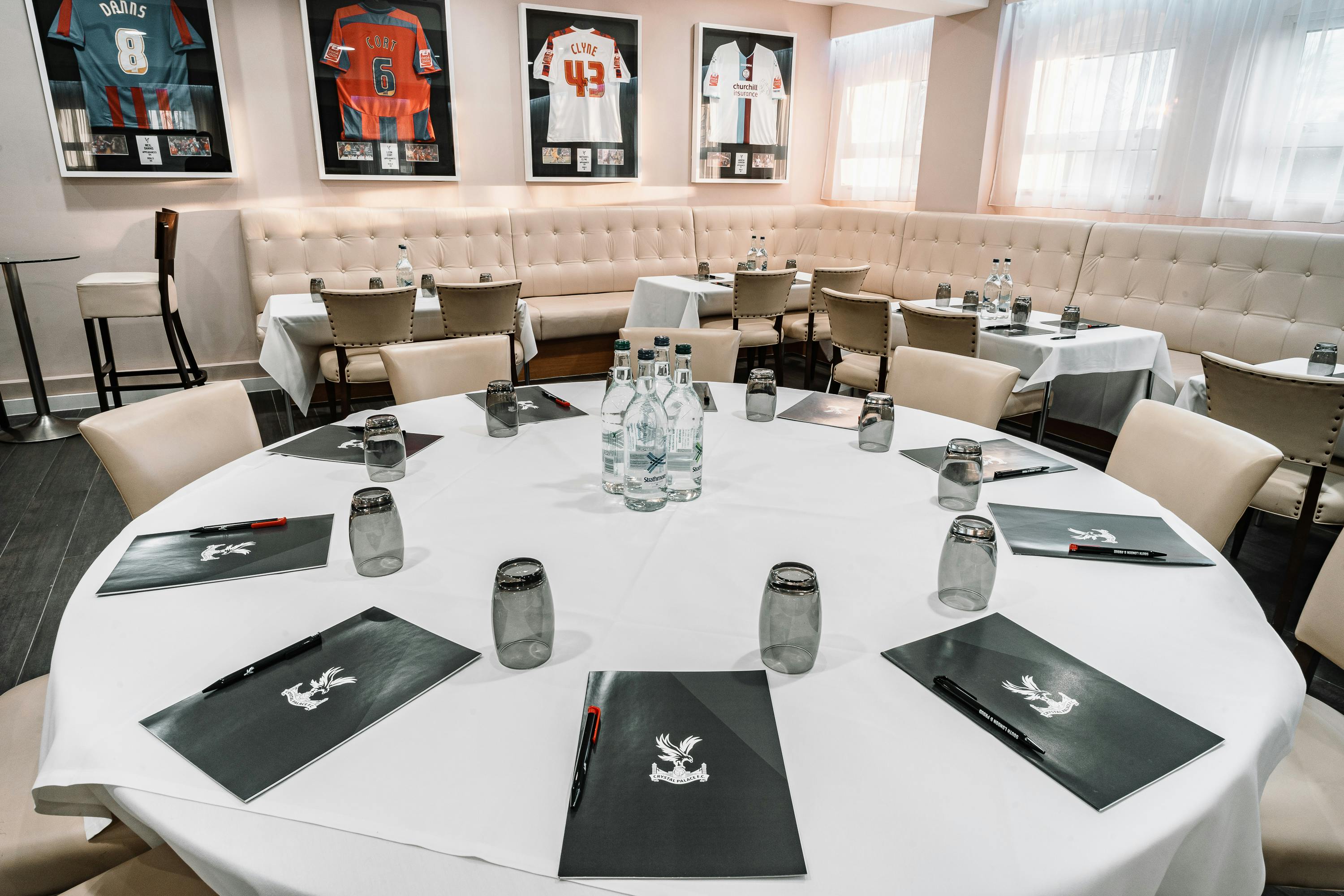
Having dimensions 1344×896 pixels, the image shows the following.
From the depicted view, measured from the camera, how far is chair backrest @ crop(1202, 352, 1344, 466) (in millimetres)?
2139

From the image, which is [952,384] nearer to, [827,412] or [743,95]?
[827,412]

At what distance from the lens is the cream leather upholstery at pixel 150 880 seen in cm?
90

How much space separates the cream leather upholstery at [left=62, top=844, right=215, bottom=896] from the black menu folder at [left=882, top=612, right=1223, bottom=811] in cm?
87

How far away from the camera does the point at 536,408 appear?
1922 millimetres

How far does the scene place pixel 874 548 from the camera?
1180mm

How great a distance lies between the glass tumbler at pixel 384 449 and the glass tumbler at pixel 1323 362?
297 cm

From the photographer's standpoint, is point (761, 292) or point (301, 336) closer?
point (301, 336)

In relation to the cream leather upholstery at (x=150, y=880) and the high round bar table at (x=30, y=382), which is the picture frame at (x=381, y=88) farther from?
the cream leather upholstery at (x=150, y=880)

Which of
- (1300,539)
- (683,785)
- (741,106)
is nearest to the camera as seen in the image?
(683,785)

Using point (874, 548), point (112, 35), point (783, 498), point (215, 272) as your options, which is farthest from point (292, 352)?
point (874, 548)

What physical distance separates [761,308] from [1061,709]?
3.60 meters

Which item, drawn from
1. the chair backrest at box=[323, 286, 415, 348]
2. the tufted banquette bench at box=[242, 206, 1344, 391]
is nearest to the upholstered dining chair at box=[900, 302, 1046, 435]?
the tufted banquette bench at box=[242, 206, 1344, 391]

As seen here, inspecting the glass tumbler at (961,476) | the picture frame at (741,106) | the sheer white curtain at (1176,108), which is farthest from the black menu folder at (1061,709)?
the picture frame at (741,106)

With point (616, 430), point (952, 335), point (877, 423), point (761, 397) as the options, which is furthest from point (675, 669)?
point (952, 335)
